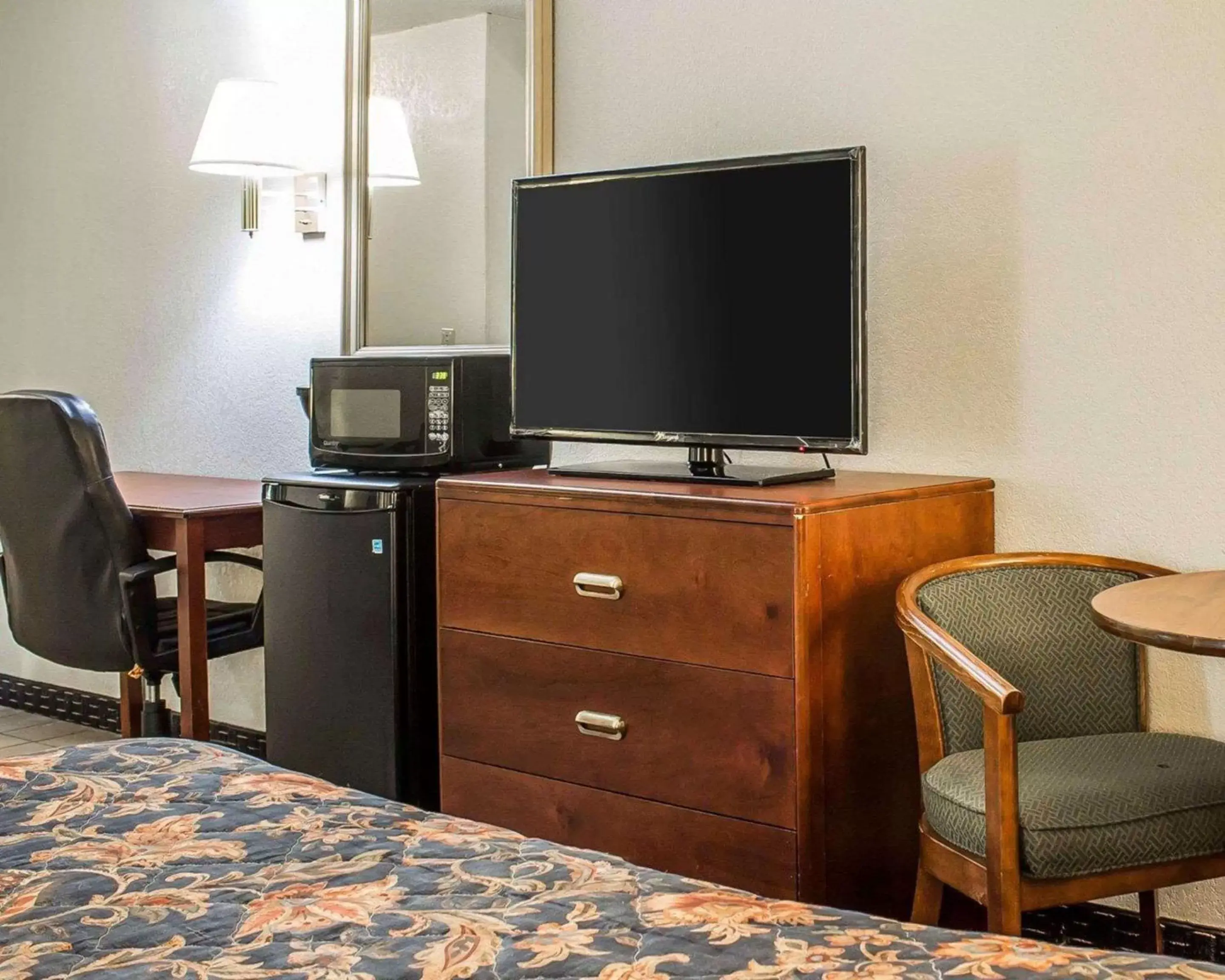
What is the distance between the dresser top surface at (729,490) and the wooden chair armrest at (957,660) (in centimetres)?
21

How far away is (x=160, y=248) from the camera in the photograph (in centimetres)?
414

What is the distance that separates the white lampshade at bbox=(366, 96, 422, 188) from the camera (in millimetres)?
3459

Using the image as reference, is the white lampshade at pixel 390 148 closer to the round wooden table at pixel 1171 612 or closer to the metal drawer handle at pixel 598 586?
the metal drawer handle at pixel 598 586

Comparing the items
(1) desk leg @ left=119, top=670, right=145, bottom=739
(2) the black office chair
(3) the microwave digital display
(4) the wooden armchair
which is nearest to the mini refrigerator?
(3) the microwave digital display

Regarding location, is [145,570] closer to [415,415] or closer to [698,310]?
[415,415]

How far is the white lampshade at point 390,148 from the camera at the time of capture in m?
3.46

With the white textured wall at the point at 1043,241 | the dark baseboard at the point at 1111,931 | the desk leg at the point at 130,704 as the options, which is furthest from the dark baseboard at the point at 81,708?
the dark baseboard at the point at 1111,931

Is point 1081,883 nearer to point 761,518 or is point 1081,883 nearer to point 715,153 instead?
point 761,518

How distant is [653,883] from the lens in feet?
4.11

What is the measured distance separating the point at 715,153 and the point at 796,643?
124cm

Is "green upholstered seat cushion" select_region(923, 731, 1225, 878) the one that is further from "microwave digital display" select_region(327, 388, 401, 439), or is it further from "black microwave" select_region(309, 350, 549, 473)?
"microwave digital display" select_region(327, 388, 401, 439)

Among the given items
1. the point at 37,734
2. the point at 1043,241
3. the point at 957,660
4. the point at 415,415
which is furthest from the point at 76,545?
the point at 1043,241

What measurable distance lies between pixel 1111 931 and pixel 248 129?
2806 millimetres

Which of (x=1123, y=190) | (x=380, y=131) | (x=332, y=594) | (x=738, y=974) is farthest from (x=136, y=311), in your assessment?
(x=738, y=974)
